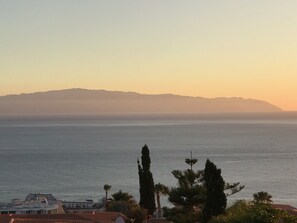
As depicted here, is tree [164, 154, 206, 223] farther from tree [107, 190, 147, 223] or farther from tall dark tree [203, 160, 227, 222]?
tree [107, 190, 147, 223]

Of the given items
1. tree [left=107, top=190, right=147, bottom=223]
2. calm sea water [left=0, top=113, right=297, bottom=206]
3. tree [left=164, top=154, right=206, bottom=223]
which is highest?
tree [left=164, top=154, right=206, bottom=223]

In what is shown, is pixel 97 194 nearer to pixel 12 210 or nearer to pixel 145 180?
pixel 12 210

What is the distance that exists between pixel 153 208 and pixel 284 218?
2331 cm

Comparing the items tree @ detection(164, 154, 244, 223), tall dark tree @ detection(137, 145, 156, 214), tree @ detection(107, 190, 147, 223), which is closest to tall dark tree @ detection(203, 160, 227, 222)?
tree @ detection(164, 154, 244, 223)

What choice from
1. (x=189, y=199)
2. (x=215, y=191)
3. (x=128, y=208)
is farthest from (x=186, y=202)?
(x=128, y=208)

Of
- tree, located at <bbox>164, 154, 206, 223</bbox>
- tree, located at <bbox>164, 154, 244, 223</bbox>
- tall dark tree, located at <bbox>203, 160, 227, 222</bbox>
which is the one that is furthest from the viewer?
tree, located at <bbox>164, 154, 206, 223</bbox>

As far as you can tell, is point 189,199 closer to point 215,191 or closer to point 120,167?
point 215,191

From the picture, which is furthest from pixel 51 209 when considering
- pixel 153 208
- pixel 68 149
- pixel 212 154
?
pixel 68 149

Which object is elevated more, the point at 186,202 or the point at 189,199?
the point at 189,199

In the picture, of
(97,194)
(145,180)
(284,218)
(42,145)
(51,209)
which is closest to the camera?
(284,218)

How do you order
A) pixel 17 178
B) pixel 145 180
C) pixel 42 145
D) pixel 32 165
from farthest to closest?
pixel 42 145 < pixel 32 165 < pixel 17 178 < pixel 145 180

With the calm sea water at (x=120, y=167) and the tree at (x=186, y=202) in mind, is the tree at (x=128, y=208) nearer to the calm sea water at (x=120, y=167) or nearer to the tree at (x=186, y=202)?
the tree at (x=186, y=202)

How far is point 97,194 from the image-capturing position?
255ft

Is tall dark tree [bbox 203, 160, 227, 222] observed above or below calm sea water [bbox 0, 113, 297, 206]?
above
